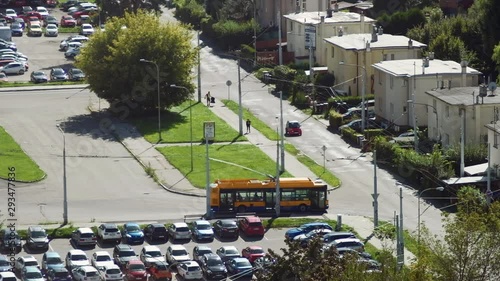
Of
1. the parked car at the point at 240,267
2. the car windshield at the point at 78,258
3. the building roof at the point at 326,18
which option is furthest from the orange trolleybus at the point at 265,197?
the building roof at the point at 326,18

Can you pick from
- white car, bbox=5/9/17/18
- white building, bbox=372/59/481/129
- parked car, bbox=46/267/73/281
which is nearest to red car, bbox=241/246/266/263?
parked car, bbox=46/267/73/281

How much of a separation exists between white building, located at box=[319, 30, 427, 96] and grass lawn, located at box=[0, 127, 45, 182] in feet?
86.4

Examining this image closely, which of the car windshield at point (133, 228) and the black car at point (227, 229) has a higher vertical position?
the car windshield at point (133, 228)

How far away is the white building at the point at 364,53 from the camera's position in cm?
12138

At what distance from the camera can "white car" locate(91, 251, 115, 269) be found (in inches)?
3142

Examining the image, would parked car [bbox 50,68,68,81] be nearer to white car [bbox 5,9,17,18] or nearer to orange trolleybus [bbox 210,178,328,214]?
white car [bbox 5,9,17,18]

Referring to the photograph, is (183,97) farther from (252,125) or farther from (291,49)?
(291,49)

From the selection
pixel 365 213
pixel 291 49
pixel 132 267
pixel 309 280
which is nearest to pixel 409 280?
pixel 309 280

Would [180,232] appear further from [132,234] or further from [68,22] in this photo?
[68,22]

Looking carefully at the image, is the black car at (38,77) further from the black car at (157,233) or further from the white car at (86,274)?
the white car at (86,274)

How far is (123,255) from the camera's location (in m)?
81.9

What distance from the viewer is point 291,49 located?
142 metres

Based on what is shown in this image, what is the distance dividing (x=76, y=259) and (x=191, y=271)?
642cm

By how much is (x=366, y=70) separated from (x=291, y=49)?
2124 centimetres
